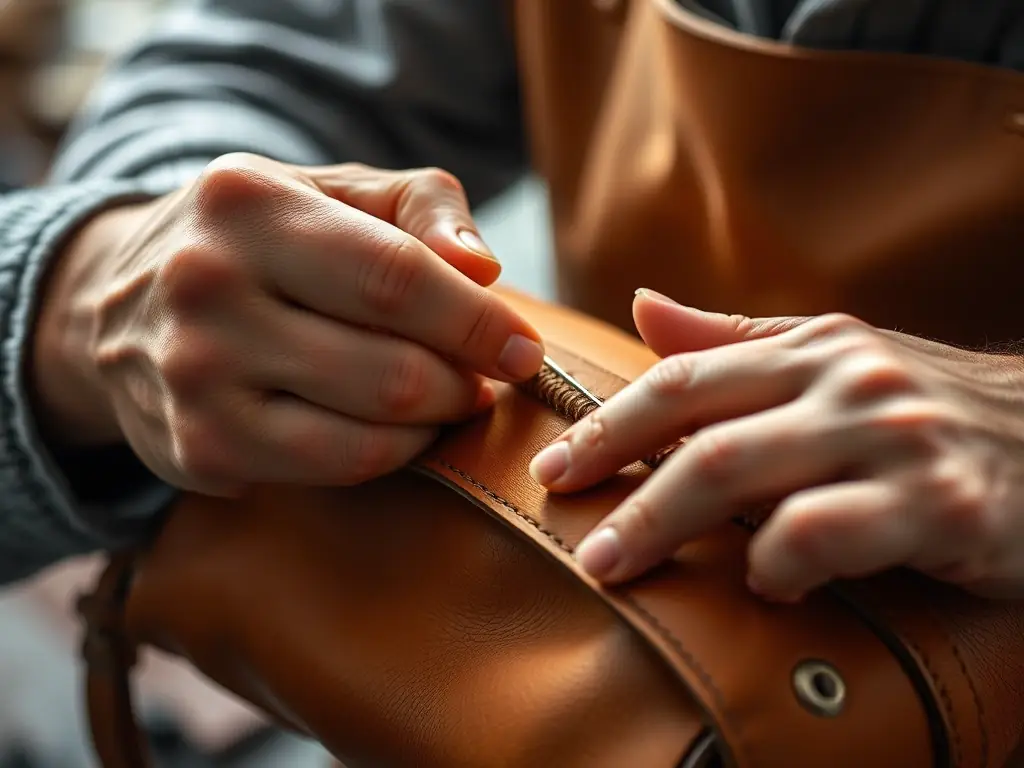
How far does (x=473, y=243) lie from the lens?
1.53 feet

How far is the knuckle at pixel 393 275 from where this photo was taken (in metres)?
0.41

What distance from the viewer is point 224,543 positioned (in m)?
0.52

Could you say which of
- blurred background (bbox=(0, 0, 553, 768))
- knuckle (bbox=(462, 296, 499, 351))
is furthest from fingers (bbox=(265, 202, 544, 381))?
blurred background (bbox=(0, 0, 553, 768))

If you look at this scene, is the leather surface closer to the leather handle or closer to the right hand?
the right hand

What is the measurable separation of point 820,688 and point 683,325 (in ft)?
0.51

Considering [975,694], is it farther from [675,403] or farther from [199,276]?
[199,276]

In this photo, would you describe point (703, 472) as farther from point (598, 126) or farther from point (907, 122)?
point (598, 126)

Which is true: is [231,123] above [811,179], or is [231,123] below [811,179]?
below

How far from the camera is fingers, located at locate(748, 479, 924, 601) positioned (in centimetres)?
32

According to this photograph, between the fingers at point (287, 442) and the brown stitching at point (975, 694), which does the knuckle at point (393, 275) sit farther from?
the brown stitching at point (975, 694)

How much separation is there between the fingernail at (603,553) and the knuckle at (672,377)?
0.06m

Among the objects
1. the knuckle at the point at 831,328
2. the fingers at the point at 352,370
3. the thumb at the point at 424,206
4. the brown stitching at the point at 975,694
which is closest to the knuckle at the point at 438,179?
the thumb at the point at 424,206

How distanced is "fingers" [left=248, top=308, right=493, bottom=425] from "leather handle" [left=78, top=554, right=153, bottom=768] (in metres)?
0.24

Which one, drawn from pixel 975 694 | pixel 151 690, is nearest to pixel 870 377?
pixel 975 694
